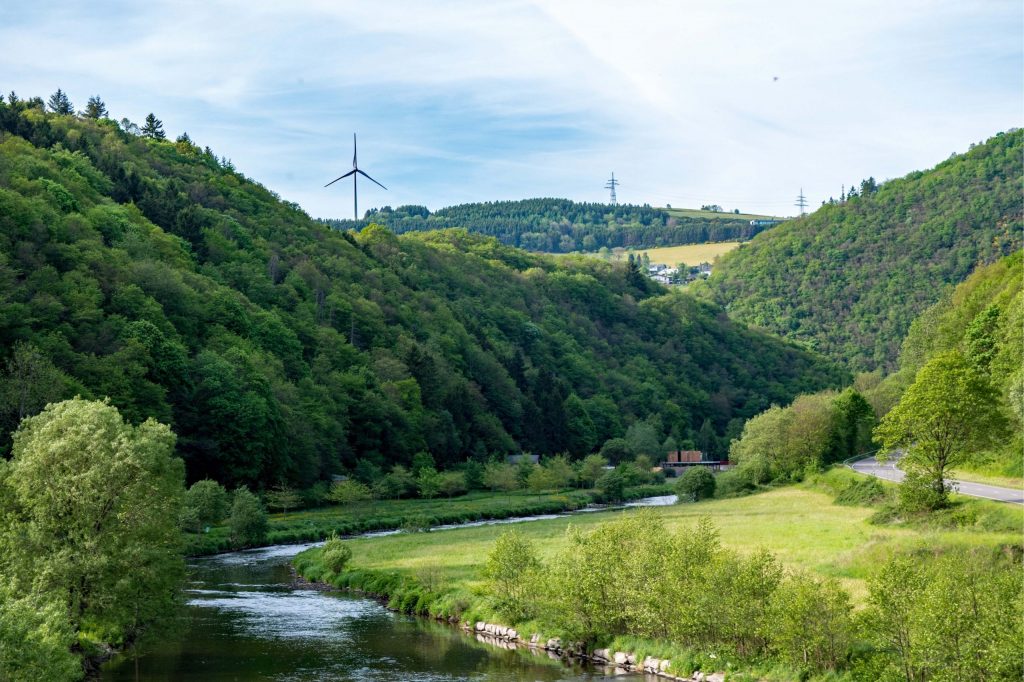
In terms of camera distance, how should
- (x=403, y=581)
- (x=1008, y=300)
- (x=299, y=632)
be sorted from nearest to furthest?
(x=299, y=632), (x=403, y=581), (x=1008, y=300)

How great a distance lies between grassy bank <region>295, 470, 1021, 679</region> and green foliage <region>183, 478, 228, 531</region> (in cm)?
1231

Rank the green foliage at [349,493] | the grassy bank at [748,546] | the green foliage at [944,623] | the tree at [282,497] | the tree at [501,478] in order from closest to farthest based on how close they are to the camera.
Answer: the green foliage at [944,623] → the grassy bank at [748,546] → the tree at [282,497] → the green foliage at [349,493] → the tree at [501,478]

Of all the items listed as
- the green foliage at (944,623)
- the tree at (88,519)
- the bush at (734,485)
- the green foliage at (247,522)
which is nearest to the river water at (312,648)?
the tree at (88,519)

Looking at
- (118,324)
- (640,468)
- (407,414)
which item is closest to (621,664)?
(118,324)

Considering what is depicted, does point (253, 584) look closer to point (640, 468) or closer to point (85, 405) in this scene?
point (85, 405)

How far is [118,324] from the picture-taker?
108m

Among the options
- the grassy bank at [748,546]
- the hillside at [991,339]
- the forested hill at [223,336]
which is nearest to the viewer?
the grassy bank at [748,546]

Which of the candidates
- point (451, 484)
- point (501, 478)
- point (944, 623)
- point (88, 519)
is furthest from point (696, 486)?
point (944, 623)

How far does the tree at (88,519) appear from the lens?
4347cm

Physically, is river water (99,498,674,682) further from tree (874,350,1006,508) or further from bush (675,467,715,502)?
bush (675,467,715,502)

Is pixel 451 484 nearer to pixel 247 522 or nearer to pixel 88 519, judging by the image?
pixel 247 522

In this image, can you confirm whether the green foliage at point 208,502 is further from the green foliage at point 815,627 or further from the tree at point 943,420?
the green foliage at point 815,627

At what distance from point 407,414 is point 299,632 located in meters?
88.7

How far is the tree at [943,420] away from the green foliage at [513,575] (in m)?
21.2
